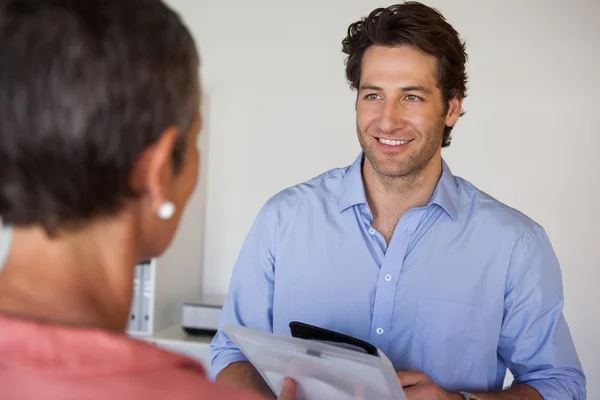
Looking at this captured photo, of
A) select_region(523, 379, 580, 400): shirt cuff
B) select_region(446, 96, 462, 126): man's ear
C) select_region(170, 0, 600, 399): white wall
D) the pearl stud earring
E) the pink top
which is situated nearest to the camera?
the pink top

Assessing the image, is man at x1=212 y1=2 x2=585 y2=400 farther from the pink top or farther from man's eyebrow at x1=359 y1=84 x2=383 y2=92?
the pink top

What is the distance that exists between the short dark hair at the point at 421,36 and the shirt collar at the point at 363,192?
25cm

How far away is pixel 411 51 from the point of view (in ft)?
5.67

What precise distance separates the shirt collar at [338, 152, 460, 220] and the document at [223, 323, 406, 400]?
21.3 inches

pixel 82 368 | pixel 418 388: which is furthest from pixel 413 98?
pixel 82 368

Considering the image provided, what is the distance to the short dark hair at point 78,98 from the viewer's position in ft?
1.95

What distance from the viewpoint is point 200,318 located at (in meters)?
2.81

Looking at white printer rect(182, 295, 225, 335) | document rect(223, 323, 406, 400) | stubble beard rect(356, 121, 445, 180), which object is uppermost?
stubble beard rect(356, 121, 445, 180)

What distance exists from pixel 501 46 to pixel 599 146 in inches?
24.9

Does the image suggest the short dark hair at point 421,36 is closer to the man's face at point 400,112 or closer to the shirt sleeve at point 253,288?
the man's face at point 400,112

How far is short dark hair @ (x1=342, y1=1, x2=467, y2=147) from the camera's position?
5.62ft

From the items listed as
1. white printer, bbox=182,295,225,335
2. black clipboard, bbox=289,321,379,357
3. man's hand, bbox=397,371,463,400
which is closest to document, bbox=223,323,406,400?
black clipboard, bbox=289,321,379,357

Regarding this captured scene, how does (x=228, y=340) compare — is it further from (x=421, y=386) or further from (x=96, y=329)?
(x=96, y=329)

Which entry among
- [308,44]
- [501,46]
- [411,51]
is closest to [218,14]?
[308,44]
